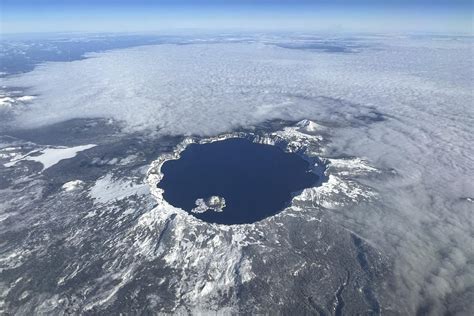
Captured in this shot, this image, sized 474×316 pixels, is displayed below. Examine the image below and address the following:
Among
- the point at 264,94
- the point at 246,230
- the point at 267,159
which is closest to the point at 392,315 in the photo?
the point at 246,230

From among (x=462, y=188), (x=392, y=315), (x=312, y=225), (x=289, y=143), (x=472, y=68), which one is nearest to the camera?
(x=392, y=315)

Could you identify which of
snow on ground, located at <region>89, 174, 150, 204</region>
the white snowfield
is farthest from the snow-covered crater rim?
the white snowfield

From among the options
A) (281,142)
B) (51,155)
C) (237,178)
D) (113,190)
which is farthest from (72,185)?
(281,142)

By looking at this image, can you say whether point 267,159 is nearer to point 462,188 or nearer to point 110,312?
point 462,188

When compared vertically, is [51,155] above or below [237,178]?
above

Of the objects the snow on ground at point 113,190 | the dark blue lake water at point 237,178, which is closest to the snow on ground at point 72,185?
the snow on ground at point 113,190

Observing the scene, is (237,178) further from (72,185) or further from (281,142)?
(72,185)
